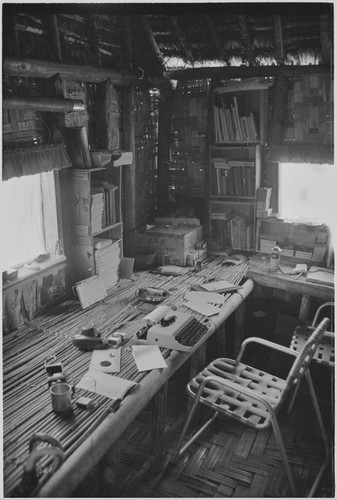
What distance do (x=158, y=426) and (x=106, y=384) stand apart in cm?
73


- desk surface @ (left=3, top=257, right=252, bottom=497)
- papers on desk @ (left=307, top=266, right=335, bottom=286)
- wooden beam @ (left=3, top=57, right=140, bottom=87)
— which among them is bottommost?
desk surface @ (left=3, top=257, right=252, bottom=497)

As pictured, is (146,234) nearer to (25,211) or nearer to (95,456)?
(25,211)

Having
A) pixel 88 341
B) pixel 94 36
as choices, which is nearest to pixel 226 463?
→ pixel 88 341

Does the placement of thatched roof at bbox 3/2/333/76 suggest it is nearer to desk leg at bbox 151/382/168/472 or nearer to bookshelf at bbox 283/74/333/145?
bookshelf at bbox 283/74/333/145

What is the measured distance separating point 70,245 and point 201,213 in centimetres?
218

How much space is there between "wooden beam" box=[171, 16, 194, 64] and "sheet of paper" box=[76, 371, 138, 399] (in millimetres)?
4006

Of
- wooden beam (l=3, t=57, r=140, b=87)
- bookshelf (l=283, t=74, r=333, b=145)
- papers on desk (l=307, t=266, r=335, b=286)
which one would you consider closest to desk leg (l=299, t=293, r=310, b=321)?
papers on desk (l=307, t=266, r=335, b=286)

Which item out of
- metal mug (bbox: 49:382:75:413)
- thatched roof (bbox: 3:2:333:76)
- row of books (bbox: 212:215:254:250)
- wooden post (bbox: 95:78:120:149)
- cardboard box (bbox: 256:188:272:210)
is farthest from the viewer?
row of books (bbox: 212:215:254:250)

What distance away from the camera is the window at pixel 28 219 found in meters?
4.06

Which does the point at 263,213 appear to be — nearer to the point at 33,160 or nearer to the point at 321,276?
the point at 321,276

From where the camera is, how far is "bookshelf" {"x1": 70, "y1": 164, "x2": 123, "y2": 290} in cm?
454

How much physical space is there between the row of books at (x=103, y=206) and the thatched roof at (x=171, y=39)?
4.10 feet

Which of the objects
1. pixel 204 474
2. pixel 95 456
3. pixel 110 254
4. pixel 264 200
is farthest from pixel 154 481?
pixel 264 200

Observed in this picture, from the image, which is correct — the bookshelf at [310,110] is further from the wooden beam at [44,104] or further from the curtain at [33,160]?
the curtain at [33,160]
